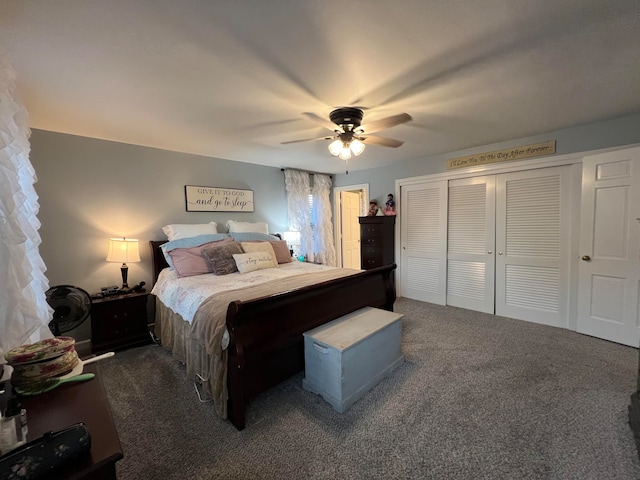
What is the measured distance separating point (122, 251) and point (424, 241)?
402 cm

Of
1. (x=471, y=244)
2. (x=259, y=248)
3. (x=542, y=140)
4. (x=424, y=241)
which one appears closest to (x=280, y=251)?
(x=259, y=248)

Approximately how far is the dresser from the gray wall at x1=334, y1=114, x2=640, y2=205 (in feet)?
1.37

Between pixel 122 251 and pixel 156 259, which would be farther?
pixel 156 259

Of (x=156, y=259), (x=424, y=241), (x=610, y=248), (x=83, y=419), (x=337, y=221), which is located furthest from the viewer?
(x=337, y=221)

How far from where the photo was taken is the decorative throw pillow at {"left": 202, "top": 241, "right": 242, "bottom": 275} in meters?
2.97

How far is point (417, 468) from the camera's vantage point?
57.0 inches

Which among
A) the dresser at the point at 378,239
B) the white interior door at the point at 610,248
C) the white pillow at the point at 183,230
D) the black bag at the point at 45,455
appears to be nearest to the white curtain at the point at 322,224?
the dresser at the point at 378,239

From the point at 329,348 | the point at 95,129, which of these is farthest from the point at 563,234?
the point at 95,129

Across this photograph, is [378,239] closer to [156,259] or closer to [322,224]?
[322,224]

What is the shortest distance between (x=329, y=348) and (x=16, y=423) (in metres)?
1.50

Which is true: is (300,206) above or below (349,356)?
above

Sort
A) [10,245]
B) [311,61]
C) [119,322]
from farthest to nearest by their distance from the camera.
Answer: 1. [119,322]
2. [311,61]
3. [10,245]

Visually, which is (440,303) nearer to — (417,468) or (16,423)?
(417,468)

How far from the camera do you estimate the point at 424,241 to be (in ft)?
14.2
